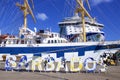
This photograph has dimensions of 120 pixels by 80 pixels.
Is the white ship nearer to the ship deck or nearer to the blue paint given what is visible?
the blue paint

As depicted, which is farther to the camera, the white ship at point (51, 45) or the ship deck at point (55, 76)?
the white ship at point (51, 45)

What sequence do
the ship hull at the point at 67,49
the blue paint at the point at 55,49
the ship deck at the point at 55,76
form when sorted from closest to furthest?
1. the ship deck at the point at 55,76
2. the ship hull at the point at 67,49
3. the blue paint at the point at 55,49

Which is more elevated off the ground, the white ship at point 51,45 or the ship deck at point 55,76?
the white ship at point 51,45

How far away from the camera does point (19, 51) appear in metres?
59.1

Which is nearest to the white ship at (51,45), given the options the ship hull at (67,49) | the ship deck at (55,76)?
the ship hull at (67,49)

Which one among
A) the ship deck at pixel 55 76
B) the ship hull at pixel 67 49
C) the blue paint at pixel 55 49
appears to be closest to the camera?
the ship deck at pixel 55 76

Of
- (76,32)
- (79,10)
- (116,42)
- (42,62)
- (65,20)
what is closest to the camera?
(42,62)

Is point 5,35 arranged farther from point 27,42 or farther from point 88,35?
point 88,35

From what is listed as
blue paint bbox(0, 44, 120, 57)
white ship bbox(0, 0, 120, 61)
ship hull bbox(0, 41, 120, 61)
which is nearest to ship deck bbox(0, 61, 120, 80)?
white ship bbox(0, 0, 120, 61)

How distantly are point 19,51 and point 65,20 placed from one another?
89.0ft

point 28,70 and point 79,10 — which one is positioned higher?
point 79,10

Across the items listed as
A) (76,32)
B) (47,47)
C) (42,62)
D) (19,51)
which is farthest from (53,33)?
(42,62)

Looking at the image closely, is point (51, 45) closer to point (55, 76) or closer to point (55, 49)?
point (55, 49)

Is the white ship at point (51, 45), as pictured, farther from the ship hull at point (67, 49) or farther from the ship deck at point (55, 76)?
the ship deck at point (55, 76)
